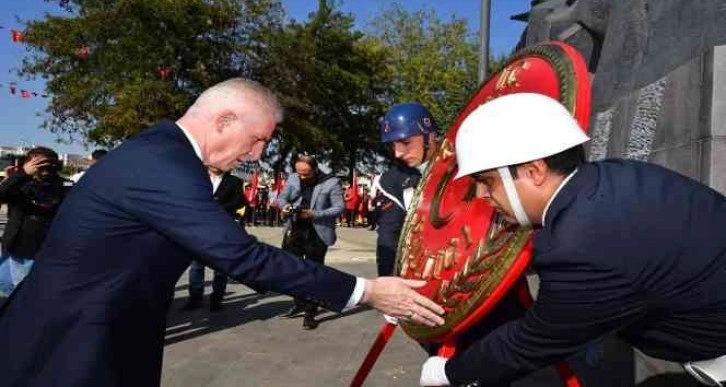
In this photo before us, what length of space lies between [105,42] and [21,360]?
26.3 metres

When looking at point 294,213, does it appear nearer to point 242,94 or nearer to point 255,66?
point 242,94

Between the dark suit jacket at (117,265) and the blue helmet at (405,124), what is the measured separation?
5.93ft

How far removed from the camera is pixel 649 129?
13.5 ft

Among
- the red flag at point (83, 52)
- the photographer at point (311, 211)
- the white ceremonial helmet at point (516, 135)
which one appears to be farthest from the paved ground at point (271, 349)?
the red flag at point (83, 52)

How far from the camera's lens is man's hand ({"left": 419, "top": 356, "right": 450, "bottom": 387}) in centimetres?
233

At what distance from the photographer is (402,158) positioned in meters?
4.09

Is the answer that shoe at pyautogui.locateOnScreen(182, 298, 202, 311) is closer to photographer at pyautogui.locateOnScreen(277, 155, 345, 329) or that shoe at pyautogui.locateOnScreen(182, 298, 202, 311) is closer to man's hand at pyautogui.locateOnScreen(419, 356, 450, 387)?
photographer at pyautogui.locateOnScreen(277, 155, 345, 329)

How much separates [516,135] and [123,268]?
51.4 inches

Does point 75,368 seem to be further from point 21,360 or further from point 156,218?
point 156,218

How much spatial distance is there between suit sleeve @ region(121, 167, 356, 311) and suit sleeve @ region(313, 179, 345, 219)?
466cm

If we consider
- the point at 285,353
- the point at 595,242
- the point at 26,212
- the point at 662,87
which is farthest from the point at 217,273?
the point at 595,242

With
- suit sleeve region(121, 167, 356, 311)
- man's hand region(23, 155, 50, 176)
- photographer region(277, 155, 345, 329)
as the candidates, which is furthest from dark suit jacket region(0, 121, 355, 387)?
photographer region(277, 155, 345, 329)

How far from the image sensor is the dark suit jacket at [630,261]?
1699 mm

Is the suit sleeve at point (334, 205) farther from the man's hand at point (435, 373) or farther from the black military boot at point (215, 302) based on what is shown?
the man's hand at point (435, 373)
